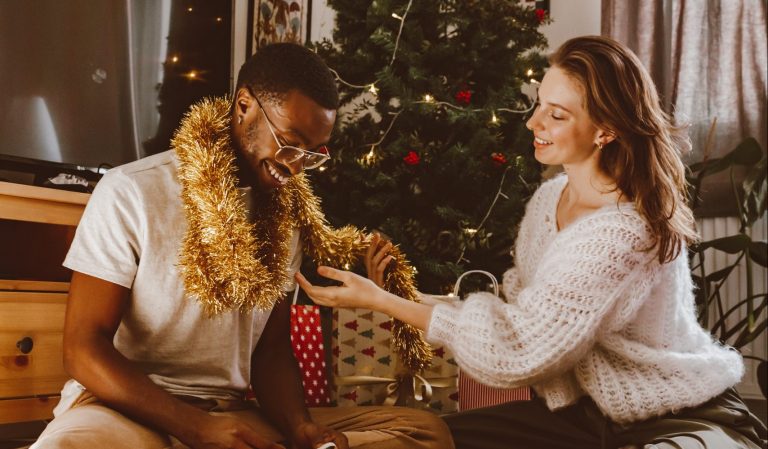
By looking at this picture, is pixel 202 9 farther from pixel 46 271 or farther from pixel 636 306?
pixel 636 306

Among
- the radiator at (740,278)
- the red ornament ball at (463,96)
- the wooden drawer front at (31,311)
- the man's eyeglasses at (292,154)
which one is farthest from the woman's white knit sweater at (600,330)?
the radiator at (740,278)

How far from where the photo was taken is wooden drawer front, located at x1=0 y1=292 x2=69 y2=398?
5.58 feet

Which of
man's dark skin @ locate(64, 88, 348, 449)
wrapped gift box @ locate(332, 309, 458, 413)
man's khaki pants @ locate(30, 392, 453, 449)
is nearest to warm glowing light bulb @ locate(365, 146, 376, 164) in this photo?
wrapped gift box @ locate(332, 309, 458, 413)

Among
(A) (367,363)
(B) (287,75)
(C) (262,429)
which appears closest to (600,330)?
(C) (262,429)

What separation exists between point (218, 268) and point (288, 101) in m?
0.36

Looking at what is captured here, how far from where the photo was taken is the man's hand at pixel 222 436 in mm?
1161

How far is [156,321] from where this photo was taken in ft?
4.23

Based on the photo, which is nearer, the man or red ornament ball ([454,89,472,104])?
the man

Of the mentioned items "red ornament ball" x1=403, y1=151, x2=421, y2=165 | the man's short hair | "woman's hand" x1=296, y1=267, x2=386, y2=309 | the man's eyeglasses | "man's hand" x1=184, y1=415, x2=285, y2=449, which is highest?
the man's short hair

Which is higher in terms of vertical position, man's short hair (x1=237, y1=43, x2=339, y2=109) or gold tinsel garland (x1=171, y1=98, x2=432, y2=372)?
man's short hair (x1=237, y1=43, x2=339, y2=109)

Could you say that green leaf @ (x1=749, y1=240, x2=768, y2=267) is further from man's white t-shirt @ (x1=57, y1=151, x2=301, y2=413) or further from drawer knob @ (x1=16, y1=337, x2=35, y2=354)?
drawer knob @ (x1=16, y1=337, x2=35, y2=354)

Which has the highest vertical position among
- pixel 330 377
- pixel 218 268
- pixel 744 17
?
pixel 744 17

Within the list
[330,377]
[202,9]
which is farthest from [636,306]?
[202,9]

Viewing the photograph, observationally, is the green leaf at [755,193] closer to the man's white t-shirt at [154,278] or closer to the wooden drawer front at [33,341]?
the man's white t-shirt at [154,278]
